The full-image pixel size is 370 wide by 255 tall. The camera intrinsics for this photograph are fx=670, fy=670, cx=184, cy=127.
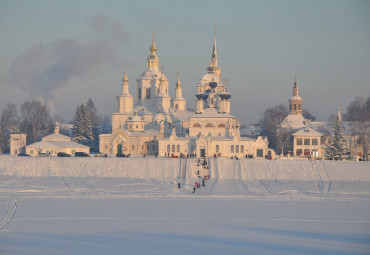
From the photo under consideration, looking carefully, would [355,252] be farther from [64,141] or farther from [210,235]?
[64,141]

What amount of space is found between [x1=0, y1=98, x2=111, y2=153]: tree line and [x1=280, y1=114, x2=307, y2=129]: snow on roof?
2330 cm

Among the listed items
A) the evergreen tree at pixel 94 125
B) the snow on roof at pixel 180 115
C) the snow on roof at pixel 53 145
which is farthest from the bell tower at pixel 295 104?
the snow on roof at pixel 53 145

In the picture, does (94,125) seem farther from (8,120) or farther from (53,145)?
(53,145)

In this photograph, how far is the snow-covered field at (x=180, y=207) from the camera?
95.7 feet

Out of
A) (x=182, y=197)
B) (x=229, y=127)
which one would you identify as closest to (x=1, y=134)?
(x=229, y=127)

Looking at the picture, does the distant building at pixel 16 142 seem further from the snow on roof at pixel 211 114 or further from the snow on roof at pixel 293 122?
the snow on roof at pixel 293 122

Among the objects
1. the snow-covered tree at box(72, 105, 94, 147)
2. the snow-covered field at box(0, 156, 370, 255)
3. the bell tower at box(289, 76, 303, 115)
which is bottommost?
the snow-covered field at box(0, 156, 370, 255)

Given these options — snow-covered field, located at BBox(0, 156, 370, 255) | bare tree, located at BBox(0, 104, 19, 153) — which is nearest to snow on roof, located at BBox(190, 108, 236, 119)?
snow-covered field, located at BBox(0, 156, 370, 255)

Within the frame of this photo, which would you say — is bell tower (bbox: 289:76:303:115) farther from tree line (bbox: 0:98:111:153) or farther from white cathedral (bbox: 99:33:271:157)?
tree line (bbox: 0:98:111:153)

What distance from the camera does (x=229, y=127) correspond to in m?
75.2

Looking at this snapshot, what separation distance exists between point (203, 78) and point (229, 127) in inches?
712

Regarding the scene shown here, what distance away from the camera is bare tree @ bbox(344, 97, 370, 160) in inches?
2803

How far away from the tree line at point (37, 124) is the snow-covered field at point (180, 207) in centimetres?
2124

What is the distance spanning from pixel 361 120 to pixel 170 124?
71.8 feet
